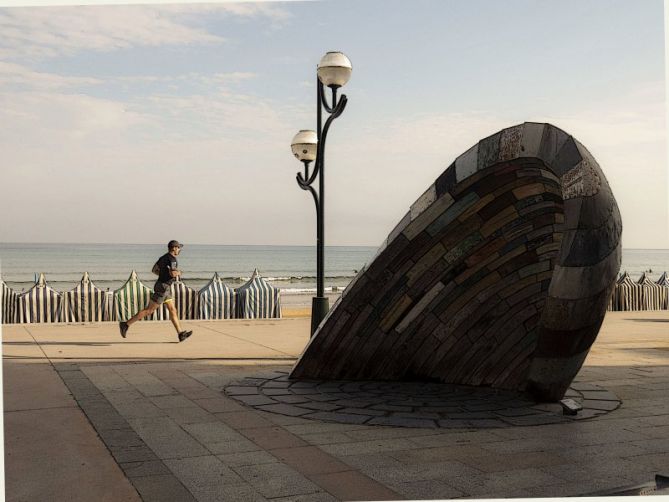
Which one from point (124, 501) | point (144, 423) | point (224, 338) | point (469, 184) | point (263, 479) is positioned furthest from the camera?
point (224, 338)

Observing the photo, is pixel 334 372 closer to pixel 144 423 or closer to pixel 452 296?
pixel 452 296

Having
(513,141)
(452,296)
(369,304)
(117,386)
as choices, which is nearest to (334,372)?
(369,304)

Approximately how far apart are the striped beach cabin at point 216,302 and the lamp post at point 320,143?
5289 millimetres

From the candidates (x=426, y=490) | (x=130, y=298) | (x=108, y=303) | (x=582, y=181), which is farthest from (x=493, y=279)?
(x=108, y=303)

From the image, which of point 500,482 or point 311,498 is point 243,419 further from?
point 500,482

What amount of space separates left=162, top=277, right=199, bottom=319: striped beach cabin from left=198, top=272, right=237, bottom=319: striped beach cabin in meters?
0.13

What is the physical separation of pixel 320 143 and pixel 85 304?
7.72m

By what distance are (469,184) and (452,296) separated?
1.42 meters

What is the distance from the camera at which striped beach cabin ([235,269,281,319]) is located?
1772 centimetres

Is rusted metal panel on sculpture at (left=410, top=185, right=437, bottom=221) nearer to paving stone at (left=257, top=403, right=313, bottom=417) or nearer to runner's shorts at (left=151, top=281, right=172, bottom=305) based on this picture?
paving stone at (left=257, top=403, right=313, bottom=417)

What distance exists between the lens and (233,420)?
702 cm

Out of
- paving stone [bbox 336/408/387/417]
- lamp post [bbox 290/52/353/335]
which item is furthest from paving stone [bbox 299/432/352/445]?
lamp post [bbox 290/52/353/335]

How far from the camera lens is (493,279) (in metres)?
8.34

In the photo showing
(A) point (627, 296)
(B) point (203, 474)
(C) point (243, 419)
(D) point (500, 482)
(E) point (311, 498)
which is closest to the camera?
(E) point (311, 498)
